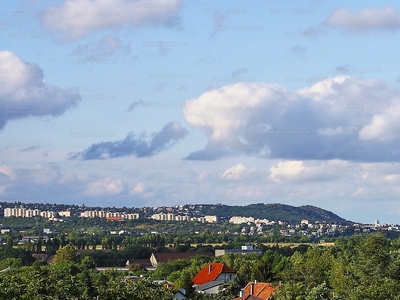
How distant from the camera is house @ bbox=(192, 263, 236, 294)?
109438mm

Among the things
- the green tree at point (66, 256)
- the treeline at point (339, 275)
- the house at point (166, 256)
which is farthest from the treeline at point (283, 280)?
the house at point (166, 256)

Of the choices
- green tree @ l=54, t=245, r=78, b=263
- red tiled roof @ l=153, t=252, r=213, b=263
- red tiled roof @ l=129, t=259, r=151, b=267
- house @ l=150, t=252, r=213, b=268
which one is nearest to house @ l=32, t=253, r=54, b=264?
green tree @ l=54, t=245, r=78, b=263

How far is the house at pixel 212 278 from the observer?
10944 centimetres

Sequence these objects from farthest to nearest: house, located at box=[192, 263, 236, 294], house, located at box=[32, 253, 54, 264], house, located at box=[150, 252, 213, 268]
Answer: house, located at box=[32, 253, 54, 264] → house, located at box=[150, 252, 213, 268] → house, located at box=[192, 263, 236, 294]

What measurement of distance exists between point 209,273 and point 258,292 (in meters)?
28.8

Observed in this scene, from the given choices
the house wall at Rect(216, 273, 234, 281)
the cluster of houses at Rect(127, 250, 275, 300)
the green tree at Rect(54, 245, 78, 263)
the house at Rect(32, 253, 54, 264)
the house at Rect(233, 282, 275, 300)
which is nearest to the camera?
the house at Rect(233, 282, 275, 300)

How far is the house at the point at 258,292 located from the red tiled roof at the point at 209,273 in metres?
21.7

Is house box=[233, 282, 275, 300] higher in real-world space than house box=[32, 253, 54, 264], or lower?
lower

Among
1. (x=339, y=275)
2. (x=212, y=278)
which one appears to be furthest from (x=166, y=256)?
(x=339, y=275)

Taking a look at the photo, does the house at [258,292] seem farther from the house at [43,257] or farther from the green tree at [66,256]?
the house at [43,257]

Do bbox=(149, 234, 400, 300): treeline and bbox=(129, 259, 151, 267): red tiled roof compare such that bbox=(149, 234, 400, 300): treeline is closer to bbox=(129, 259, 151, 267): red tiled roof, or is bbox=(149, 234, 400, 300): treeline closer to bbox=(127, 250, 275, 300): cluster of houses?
bbox=(127, 250, 275, 300): cluster of houses

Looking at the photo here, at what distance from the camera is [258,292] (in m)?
89.8

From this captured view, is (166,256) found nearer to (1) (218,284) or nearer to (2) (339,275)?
(1) (218,284)

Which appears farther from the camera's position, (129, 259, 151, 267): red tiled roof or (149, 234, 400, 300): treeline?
(129, 259, 151, 267): red tiled roof
